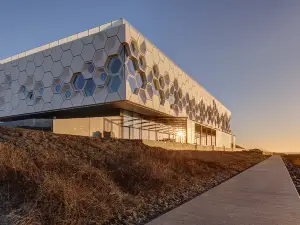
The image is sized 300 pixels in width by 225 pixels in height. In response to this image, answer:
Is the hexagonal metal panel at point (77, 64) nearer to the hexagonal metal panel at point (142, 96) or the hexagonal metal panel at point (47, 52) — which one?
the hexagonal metal panel at point (47, 52)

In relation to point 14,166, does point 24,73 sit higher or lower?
higher

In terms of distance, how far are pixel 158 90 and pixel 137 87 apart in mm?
4770

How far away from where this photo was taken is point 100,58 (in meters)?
24.9

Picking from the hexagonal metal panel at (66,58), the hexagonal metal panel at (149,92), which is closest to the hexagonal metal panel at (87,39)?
the hexagonal metal panel at (66,58)

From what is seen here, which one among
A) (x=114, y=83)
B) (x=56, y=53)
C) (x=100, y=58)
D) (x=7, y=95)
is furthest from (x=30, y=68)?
(x=114, y=83)

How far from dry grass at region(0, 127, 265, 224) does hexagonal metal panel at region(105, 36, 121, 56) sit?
15527 mm

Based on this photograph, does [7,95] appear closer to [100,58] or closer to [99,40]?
[100,58]

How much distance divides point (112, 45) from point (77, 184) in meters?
20.0

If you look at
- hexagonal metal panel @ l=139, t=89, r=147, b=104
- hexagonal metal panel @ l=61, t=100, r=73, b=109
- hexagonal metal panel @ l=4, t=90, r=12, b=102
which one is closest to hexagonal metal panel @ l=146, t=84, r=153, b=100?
hexagonal metal panel @ l=139, t=89, r=147, b=104

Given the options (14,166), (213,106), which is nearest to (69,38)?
(14,166)

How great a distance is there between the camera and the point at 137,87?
991 inches

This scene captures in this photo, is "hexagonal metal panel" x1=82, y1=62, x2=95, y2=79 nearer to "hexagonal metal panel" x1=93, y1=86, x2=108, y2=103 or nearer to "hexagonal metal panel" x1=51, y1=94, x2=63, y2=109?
"hexagonal metal panel" x1=93, y1=86, x2=108, y2=103

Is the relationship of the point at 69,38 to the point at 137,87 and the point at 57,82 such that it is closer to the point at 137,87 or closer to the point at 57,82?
the point at 57,82

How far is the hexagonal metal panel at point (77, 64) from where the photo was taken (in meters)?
26.3
